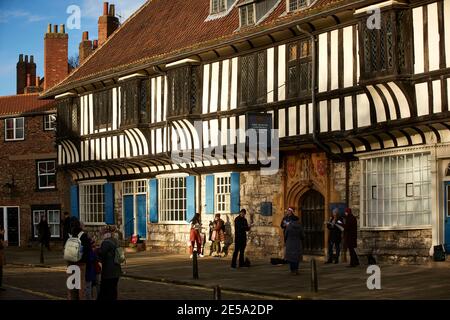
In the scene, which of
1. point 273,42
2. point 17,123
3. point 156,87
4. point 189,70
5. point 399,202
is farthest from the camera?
point 17,123

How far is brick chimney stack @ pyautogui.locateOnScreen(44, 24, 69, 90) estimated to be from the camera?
157 feet

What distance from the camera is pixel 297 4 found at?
28.0 metres

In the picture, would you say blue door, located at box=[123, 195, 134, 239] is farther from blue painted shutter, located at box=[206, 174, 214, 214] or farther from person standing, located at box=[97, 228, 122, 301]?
person standing, located at box=[97, 228, 122, 301]

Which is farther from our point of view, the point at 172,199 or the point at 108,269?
the point at 172,199

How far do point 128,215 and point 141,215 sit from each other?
94 centimetres

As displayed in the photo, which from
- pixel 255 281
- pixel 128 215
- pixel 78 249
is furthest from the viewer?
pixel 128 215

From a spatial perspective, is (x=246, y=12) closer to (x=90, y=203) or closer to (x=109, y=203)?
(x=109, y=203)

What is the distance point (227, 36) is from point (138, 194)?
993 centimetres

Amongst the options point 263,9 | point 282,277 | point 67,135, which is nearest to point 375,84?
point 282,277

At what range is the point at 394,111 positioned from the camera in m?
23.8

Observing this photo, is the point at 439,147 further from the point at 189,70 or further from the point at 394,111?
the point at 189,70

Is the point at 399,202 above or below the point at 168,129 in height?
below

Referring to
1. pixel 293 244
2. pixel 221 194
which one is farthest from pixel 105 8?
pixel 293 244

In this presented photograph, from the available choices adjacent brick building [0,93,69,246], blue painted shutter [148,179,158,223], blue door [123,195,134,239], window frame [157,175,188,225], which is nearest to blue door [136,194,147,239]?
blue door [123,195,134,239]
